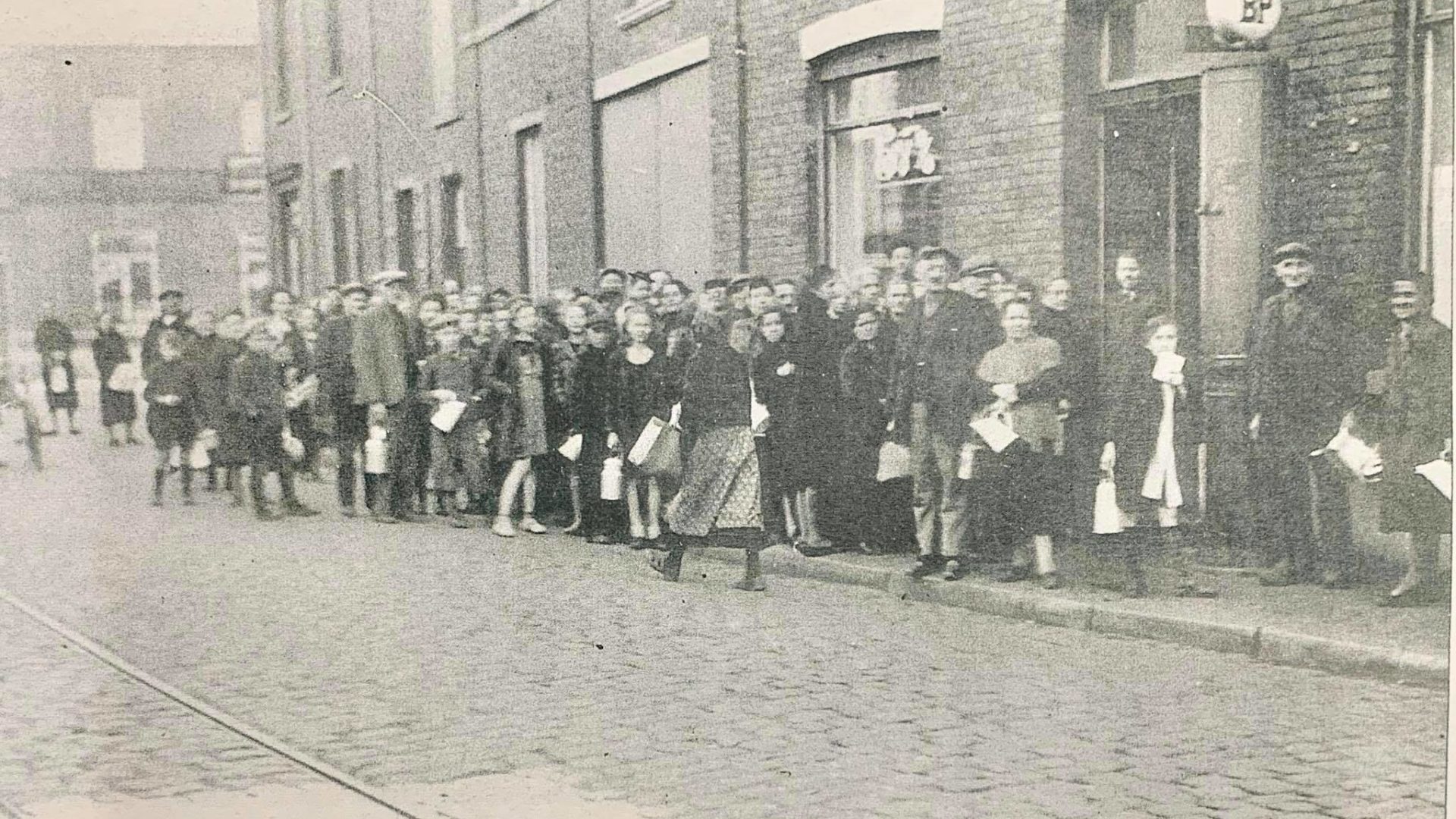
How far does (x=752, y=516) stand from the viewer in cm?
659

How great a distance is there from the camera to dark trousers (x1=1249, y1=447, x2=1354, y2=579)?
5270mm

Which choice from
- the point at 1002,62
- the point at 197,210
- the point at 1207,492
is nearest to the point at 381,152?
the point at 197,210

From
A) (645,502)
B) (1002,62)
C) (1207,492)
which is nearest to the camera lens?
(1207,492)

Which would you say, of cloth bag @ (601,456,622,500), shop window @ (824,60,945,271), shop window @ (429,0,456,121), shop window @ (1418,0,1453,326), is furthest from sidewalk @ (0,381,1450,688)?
shop window @ (429,0,456,121)

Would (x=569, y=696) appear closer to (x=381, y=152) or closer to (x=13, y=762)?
(x=13, y=762)

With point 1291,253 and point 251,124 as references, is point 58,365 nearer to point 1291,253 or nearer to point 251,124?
point 251,124

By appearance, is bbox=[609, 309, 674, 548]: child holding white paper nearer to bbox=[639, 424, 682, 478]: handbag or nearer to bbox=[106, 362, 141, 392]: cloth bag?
bbox=[639, 424, 682, 478]: handbag

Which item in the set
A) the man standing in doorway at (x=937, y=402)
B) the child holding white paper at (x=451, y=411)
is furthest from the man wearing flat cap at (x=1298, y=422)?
the child holding white paper at (x=451, y=411)

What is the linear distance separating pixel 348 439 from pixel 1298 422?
3.06m

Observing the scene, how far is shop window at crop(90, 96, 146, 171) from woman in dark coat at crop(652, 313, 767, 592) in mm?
2199

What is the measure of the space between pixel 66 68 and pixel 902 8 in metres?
3.01

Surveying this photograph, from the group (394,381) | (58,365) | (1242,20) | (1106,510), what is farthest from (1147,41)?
(58,365)

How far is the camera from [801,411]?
21.4 feet

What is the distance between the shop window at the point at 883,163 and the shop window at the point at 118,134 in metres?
2.66
